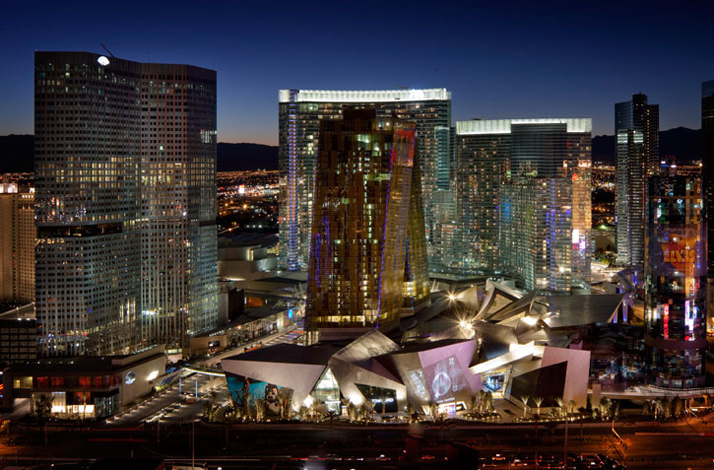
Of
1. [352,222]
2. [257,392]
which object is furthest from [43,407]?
[352,222]

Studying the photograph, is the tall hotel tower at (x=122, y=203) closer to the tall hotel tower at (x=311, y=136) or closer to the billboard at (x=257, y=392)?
the billboard at (x=257, y=392)

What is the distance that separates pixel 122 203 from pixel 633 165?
116 m

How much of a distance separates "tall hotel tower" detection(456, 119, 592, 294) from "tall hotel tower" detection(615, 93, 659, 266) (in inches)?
1191

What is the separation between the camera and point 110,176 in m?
85.6

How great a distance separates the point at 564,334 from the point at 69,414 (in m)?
44.4

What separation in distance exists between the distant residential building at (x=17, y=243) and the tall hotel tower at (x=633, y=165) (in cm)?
10770

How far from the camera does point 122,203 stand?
87.4 metres

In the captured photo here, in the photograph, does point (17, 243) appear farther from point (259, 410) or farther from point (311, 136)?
point (259, 410)

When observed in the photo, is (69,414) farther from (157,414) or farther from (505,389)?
Answer: (505,389)

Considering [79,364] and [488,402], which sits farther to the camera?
[79,364]

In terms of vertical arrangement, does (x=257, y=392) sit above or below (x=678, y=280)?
below

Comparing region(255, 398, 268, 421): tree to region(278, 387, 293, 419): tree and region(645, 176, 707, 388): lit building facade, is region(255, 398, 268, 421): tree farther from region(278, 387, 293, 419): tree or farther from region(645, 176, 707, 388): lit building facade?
region(645, 176, 707, 388): lit building facade

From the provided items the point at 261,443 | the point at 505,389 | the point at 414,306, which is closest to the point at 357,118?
the point at 414,306

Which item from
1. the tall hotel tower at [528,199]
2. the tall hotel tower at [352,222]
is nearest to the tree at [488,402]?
the tall hotel tower at [352,222]
